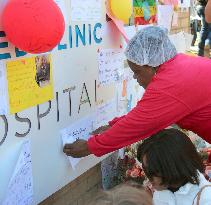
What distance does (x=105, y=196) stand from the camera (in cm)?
160

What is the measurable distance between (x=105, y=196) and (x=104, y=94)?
2.44ft

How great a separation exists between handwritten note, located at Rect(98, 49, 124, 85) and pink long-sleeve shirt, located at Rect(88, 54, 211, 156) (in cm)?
48

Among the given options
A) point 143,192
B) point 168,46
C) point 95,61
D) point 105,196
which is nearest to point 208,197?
point 143,192

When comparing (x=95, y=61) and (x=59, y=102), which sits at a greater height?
(x=95, y=61)

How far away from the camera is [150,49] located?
171 centimetres

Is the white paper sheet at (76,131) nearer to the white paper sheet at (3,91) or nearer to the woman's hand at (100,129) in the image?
the woman's hand at (100,129)

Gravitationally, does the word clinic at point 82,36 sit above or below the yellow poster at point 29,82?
above

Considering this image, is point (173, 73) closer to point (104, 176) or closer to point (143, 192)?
point (143, 192)

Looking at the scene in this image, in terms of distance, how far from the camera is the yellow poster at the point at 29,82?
58.4 inches

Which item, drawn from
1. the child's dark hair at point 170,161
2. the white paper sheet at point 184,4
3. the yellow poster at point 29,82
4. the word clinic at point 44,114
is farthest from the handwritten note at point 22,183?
the white paper sheet at point 184,4

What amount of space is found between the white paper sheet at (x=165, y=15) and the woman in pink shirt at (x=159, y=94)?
1121 millimetres

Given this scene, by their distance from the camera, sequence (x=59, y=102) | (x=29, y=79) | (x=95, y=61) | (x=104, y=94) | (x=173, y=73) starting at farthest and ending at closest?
(x=104, y=94), (x=95, y=61), (x=59, y=102), (x=173, y=73), (x=29, y=79)

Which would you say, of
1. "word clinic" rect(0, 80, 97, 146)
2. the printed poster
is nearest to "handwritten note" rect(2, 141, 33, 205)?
"word clinic" rect(0, 80, 97, 146)

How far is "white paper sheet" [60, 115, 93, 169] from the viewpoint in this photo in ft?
6.18
